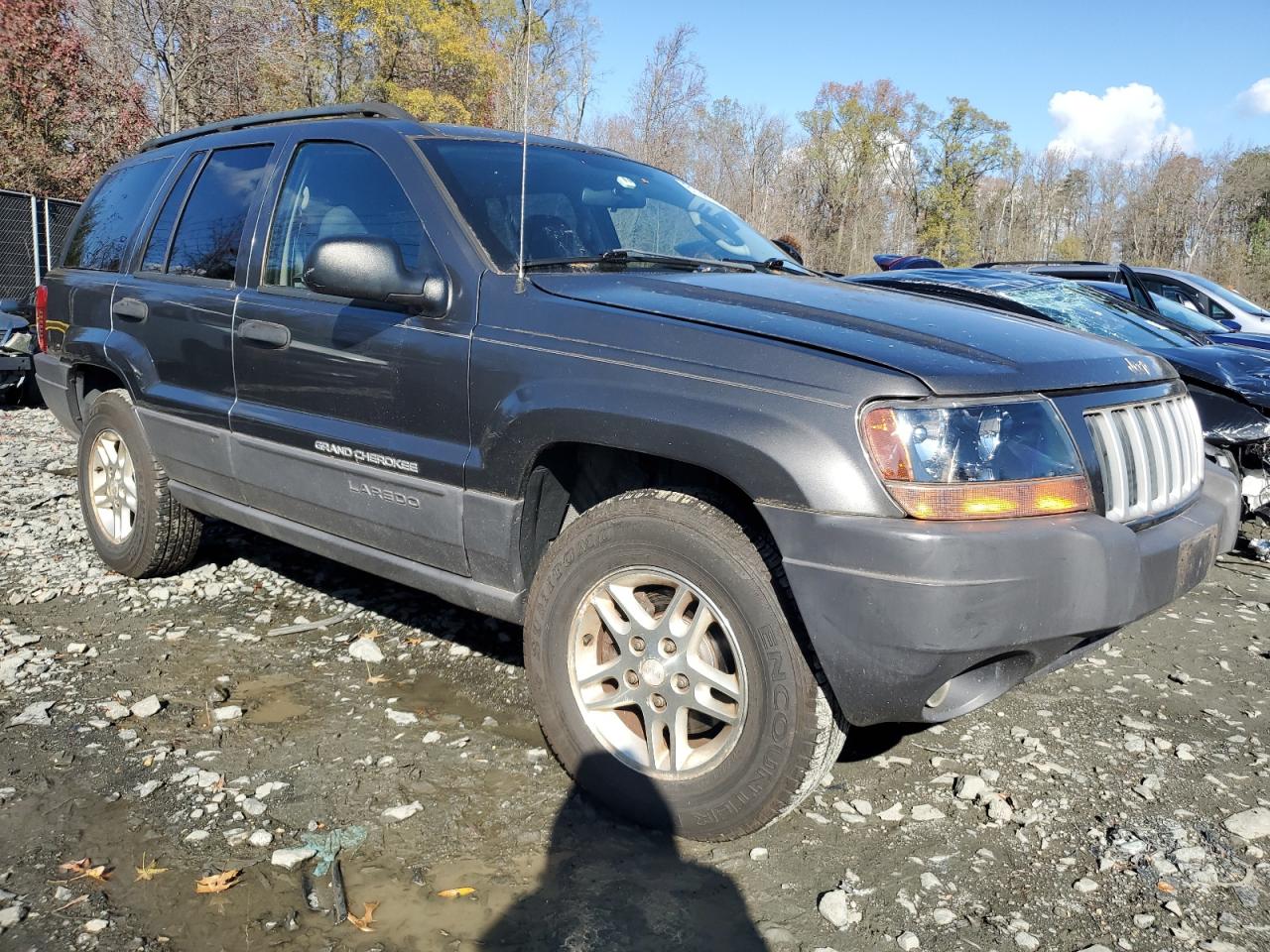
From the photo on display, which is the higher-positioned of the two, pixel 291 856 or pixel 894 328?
pixel 894 328

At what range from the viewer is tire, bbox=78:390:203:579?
14.1ft

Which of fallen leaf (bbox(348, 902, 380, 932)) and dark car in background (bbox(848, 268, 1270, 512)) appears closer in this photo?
fallen leaf (bbox(348, 902, 380, 932))

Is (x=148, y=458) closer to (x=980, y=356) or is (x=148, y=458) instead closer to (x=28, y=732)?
(x=28, y=732)

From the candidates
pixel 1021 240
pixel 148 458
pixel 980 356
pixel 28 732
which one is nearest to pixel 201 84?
pixel 148 458

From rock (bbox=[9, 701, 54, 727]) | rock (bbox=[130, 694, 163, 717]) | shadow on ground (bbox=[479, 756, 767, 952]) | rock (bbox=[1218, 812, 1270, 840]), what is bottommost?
rock (bbox=[9, 701, 54, 727])

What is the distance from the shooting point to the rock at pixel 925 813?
2.68 metres

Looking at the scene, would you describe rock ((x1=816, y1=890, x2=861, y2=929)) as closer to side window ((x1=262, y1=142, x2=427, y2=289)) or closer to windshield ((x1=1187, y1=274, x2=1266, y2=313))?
side window ((x1=262, y1=142, x2=427, y2=289))

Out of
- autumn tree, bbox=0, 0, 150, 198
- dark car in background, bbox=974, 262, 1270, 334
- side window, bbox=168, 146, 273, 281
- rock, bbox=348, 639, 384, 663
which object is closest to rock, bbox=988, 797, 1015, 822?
rock, bbox=348, 639, 384, 663

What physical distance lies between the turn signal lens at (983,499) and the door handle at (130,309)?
134 inches

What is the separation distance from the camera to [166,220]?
13.8 ft

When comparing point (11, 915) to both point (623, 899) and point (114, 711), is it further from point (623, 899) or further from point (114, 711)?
point (623, 899)

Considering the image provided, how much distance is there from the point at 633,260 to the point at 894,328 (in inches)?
39.6

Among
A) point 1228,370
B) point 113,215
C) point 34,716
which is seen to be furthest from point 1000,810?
point 113,215

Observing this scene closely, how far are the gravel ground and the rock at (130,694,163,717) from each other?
0.05ft
